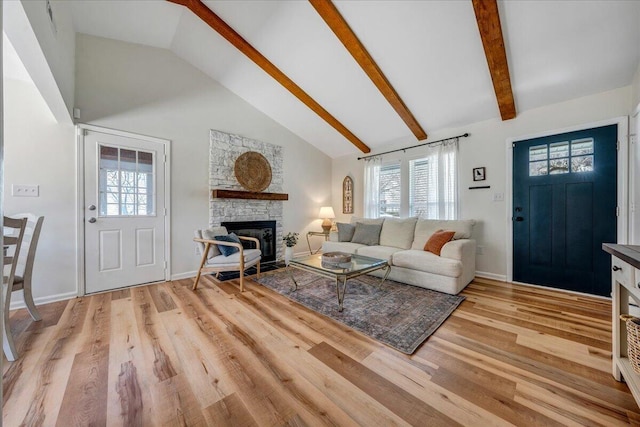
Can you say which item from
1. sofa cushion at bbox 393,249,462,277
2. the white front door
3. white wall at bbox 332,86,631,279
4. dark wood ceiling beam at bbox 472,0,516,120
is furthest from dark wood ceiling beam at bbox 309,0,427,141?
the white front door

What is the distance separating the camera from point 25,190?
2.55 m

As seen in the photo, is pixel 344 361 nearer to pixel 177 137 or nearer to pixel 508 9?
pixel 508 9

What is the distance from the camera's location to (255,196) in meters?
4.14

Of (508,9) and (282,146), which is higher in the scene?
(508,9)

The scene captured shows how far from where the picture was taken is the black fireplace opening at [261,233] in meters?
4.07

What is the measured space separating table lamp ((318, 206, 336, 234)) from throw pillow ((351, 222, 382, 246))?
879mm

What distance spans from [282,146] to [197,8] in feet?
7.48

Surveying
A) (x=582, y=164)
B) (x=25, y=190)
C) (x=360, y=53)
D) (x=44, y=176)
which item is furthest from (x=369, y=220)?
(x=25, y=190)

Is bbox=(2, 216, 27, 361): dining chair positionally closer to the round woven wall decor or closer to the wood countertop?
the round woven wall decor

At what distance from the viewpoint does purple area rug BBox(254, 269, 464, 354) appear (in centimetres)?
204

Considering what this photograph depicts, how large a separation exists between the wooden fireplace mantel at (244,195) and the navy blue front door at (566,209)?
345 cm

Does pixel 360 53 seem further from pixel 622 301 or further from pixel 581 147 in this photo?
pixel 622 301

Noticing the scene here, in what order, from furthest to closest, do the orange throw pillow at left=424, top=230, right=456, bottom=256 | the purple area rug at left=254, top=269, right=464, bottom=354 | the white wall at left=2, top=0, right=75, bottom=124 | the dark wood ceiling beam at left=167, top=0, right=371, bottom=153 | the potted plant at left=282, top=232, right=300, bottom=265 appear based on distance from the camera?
1. the potted plant at left=282, top=232, right=300, bottom=265
2. the orange throw pillow at left=424, top=230, right=456, bottom=256
3. the dark wood ceiling beam at left=167, top=0, right=371, bottom=153
4. the purple area rug at left=254, top=269, right=464, bottom=354
5. the white wall at left=2, top=0, right=75, bottom=124

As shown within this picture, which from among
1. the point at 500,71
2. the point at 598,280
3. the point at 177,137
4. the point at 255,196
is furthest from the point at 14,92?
the point at 598,280
